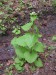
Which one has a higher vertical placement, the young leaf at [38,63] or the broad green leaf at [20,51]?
the broad green leaf at [20,51]

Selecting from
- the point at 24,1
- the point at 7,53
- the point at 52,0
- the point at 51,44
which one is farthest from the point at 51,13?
the point at 7,53

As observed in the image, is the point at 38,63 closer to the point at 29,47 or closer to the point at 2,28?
the point at 29,47

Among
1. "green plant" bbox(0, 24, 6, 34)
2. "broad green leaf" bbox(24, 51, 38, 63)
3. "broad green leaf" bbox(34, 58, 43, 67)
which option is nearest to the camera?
"broad green leaf" bbox(24, 51, 38, 63)

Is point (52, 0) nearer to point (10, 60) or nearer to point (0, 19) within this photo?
point (0, 19)

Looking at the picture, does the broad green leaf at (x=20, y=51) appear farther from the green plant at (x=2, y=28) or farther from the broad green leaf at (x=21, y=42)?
the green plant at (x=2, y=28)

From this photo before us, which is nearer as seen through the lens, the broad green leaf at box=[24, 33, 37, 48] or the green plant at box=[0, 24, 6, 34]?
the broad green leaf at box=[24, 33, 37, 48]

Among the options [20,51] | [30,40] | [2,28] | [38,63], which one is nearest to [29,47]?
[30,40]

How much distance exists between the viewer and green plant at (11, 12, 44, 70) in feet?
14.9

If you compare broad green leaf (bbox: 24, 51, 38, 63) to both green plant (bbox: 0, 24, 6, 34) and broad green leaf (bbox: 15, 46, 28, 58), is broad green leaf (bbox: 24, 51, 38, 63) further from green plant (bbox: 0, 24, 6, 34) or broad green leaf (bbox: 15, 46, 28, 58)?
green plant (bbox: 0, 24, 6, 34)

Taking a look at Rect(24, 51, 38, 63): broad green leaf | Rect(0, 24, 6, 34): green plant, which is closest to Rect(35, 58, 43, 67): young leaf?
Rect(24, 51, 38, 63): broad green leaf

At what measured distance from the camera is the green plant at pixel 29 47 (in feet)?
14.9

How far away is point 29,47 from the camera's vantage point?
4.51 metres

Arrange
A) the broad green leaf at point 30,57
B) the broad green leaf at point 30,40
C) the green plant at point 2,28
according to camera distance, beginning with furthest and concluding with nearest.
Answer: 1. the green plant at point 2,28
2. the broad green leaf at point 30,57
3. the broad green leaf at point 30,40

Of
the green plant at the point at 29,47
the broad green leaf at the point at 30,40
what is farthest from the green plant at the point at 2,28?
the broad green leaf at the point at 30,40
